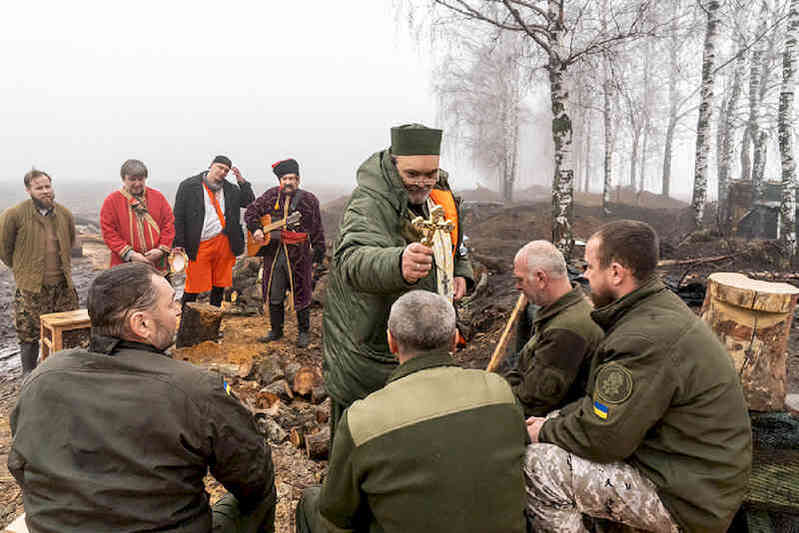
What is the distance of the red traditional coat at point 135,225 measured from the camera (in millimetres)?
5285

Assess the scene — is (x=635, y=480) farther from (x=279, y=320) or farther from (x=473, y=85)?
(x=473, y=85)

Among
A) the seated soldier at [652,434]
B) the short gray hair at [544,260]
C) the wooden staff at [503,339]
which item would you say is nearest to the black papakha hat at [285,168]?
the wooden staff at [503,339]

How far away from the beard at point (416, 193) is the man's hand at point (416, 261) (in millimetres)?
693

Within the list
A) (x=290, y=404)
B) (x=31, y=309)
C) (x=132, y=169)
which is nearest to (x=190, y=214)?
(x=132, y=169)

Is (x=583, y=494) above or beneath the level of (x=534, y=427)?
beneath

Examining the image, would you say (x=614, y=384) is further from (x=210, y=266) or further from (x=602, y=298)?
(x=210, y=266)

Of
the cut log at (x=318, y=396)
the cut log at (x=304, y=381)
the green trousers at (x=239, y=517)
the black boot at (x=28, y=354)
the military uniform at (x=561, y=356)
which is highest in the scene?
the military uniform at (x=561, y=356)

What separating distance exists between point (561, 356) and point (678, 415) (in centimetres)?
73

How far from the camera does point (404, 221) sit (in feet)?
8.03

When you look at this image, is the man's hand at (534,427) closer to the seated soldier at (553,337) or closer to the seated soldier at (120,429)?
the seated soldier at (553,337)

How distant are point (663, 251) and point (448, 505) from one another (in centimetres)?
1035

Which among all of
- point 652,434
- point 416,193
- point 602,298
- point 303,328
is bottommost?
point 303,328

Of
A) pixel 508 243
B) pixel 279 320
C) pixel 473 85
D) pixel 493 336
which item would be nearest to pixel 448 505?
pixel 493 336

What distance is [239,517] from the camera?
2113mm
